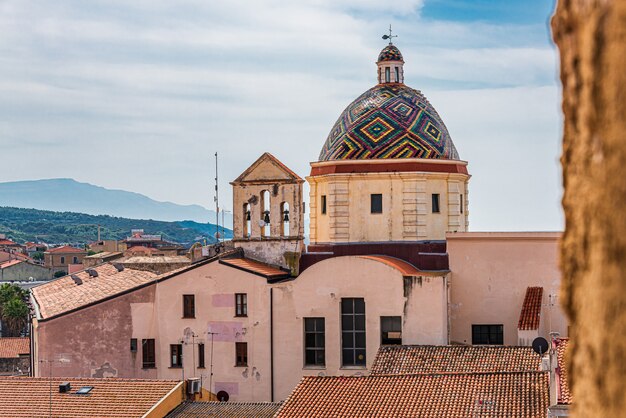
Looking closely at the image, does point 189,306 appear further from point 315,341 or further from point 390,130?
point 390,130

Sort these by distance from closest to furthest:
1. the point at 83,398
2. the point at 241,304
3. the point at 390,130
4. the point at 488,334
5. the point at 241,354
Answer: the point at 83,398 → the point at 241,354 → the point at 241,304 → the point at 488,334 → the point at 390,130

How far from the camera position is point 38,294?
40156mm

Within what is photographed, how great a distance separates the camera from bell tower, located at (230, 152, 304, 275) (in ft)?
106

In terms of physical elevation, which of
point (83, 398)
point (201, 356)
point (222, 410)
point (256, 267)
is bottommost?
point (222, 410)

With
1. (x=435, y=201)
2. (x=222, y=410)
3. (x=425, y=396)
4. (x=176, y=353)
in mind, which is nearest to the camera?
(x=425, y=396)

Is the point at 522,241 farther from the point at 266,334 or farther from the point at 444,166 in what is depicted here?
the point at 266,334

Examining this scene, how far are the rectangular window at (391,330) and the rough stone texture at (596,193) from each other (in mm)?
27054

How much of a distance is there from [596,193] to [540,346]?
24.8m

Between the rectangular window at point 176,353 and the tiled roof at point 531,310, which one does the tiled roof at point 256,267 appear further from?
the tiled roof at point 531,310

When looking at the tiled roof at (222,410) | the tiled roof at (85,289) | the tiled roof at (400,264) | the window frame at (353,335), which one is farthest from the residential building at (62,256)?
the tiled roof at (222,410)

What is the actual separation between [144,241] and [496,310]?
101m

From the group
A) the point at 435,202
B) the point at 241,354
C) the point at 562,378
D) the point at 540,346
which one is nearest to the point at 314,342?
the point at 241,354

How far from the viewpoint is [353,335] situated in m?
30.0

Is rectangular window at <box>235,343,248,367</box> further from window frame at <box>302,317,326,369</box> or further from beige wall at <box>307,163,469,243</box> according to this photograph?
beige wall at <box>307,163,469,243</box>
